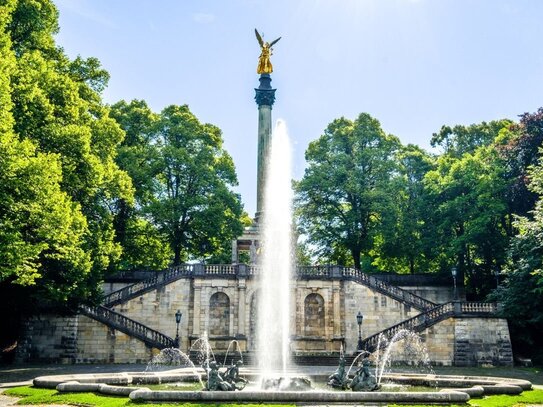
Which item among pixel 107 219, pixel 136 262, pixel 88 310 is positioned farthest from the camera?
pixel 136 262

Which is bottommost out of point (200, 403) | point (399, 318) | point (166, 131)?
point (200, 403)

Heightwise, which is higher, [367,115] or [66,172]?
[367,115]

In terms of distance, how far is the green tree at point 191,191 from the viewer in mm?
39812

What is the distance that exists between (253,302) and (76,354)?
10.5m

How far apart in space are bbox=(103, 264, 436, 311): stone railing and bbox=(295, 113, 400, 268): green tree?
20.8 feet

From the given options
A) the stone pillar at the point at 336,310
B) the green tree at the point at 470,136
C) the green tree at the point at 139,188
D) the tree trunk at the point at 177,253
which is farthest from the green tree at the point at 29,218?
the green tree at the point at 470,136

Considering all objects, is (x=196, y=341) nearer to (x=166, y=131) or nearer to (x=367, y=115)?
(x=166, y=131)

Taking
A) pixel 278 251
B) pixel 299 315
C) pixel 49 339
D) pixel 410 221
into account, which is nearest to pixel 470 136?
pixel 410 221

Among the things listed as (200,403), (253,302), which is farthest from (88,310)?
(200,403)

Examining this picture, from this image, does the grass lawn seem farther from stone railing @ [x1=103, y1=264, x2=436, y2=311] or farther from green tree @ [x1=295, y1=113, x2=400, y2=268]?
green tree @ [x1=295, y1=113, x2=400, y2=268]

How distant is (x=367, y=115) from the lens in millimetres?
44219

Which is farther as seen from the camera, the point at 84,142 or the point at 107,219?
the point at 107,219

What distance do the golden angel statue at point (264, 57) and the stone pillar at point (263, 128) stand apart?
0.59 meters

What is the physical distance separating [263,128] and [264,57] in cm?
656
